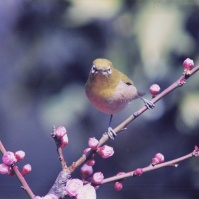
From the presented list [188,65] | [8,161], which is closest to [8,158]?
[8,161]

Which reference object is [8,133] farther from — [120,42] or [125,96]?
[125,96]

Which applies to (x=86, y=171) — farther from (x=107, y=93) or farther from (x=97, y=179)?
(x=107, y=93)

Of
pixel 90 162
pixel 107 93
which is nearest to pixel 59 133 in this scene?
pixel 90 162

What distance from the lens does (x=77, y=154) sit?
1.20 m

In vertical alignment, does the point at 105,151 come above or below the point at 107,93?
below

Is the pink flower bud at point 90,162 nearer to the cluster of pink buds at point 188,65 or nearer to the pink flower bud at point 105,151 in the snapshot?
the pink flower bud at point 105,151

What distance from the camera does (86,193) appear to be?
340 millimetres

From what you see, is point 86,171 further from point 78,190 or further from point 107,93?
point 107,93

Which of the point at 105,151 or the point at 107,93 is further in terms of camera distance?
the point at 107,93

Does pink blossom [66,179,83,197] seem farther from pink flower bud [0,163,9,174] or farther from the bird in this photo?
the bird

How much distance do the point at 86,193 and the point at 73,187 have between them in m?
0.01

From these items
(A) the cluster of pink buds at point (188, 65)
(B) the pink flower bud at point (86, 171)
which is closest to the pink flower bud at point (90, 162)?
(B) the pink flower bud at point (86, 171)

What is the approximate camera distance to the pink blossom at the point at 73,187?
1.11ft

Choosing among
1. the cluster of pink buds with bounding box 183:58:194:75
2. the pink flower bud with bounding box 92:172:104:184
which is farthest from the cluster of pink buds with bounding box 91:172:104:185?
the cluster of pink buds with bounding box 183:58:194:75
